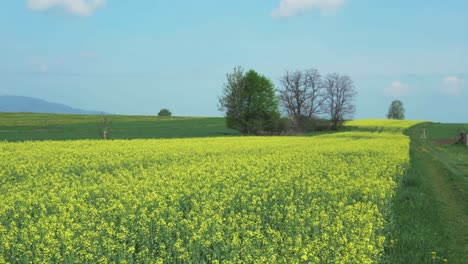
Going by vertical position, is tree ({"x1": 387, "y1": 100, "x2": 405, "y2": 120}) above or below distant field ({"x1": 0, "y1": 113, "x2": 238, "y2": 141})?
above

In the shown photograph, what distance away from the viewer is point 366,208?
12320 millimetres

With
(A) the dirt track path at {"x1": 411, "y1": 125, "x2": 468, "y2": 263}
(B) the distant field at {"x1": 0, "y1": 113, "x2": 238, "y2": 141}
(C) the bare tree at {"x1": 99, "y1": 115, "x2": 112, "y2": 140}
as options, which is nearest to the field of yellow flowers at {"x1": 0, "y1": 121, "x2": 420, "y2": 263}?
(A) the dirt track path at {"x1": 411, "y1": 125, "x2": 468, "y2": 263}

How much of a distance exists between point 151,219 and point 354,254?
16.2 feet

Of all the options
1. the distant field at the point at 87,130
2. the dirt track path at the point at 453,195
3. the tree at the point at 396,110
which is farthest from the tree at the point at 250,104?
the tree at the point at 396,110

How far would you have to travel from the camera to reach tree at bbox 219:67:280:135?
2827 inches

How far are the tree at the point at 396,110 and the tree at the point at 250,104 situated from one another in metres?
96.7

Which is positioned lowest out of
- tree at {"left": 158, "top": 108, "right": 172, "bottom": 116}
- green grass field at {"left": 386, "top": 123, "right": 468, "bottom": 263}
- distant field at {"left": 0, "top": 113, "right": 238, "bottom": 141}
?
green grass field at {"left": 386, "top": 123, "right": 468, "bottom": 263}

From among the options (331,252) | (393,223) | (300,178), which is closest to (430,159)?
(300,178)

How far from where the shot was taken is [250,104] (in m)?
73.1

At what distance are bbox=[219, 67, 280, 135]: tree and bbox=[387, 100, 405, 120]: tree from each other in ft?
317

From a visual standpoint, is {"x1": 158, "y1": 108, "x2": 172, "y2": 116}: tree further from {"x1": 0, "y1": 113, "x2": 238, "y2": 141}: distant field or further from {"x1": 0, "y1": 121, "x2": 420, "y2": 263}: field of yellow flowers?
{"x1": 0, "y1": 121, "x2": 420, "y2": 263}: field of yellow flowers

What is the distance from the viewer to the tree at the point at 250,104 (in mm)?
71812

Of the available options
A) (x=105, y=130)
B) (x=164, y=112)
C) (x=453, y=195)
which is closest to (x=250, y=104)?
(x=105, y=130)

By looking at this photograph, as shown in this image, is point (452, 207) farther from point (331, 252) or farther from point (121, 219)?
point (121, 219)
